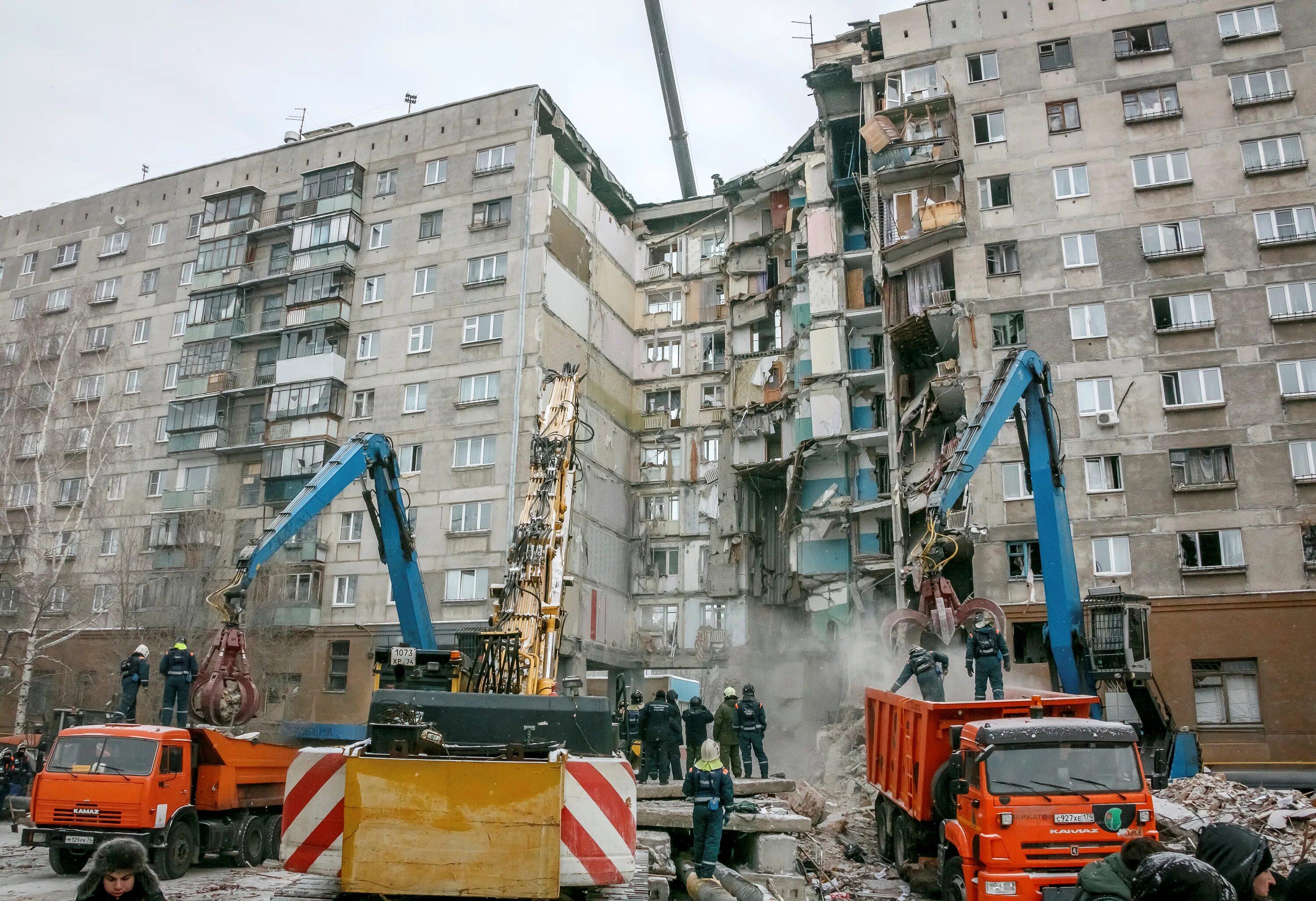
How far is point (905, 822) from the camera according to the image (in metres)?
14.7

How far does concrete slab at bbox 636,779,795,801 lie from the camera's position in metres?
16.0

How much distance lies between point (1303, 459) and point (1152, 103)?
12.9 meters

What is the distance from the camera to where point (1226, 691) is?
1112 inches

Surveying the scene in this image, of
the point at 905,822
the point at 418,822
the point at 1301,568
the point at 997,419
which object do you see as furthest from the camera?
the point at 1301,568

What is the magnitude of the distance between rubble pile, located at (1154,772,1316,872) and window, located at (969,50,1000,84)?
2724cm

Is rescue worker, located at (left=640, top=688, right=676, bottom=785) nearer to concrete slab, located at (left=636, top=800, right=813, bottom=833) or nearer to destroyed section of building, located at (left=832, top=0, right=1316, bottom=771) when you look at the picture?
concrete slab, located at (left=636, top=800, right=813, bottom=833)

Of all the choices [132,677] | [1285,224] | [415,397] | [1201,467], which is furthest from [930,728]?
[415,397]

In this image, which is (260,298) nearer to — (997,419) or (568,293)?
(568,293)

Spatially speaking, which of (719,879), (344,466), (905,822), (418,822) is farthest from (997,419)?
(418,822)

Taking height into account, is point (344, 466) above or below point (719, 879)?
above

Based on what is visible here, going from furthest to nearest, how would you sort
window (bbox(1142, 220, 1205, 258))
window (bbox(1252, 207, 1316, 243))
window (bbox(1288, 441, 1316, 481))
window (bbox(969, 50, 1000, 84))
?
1. window (bbox(969, 50, 1000, 84))
2. window (bbox(1142, 220, 1205, 258))
3. window (bbox(1252, 207, 1316, 243))
4. window (bbox(1288, 441, 1316, 481))

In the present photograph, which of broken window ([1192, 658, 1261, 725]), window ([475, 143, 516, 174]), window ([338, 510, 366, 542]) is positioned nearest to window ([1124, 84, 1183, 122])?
broken window ([1192, 658, 1261, 725])

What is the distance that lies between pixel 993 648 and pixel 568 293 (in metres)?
29.4

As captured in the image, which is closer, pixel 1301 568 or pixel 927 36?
pixel 1301 568
